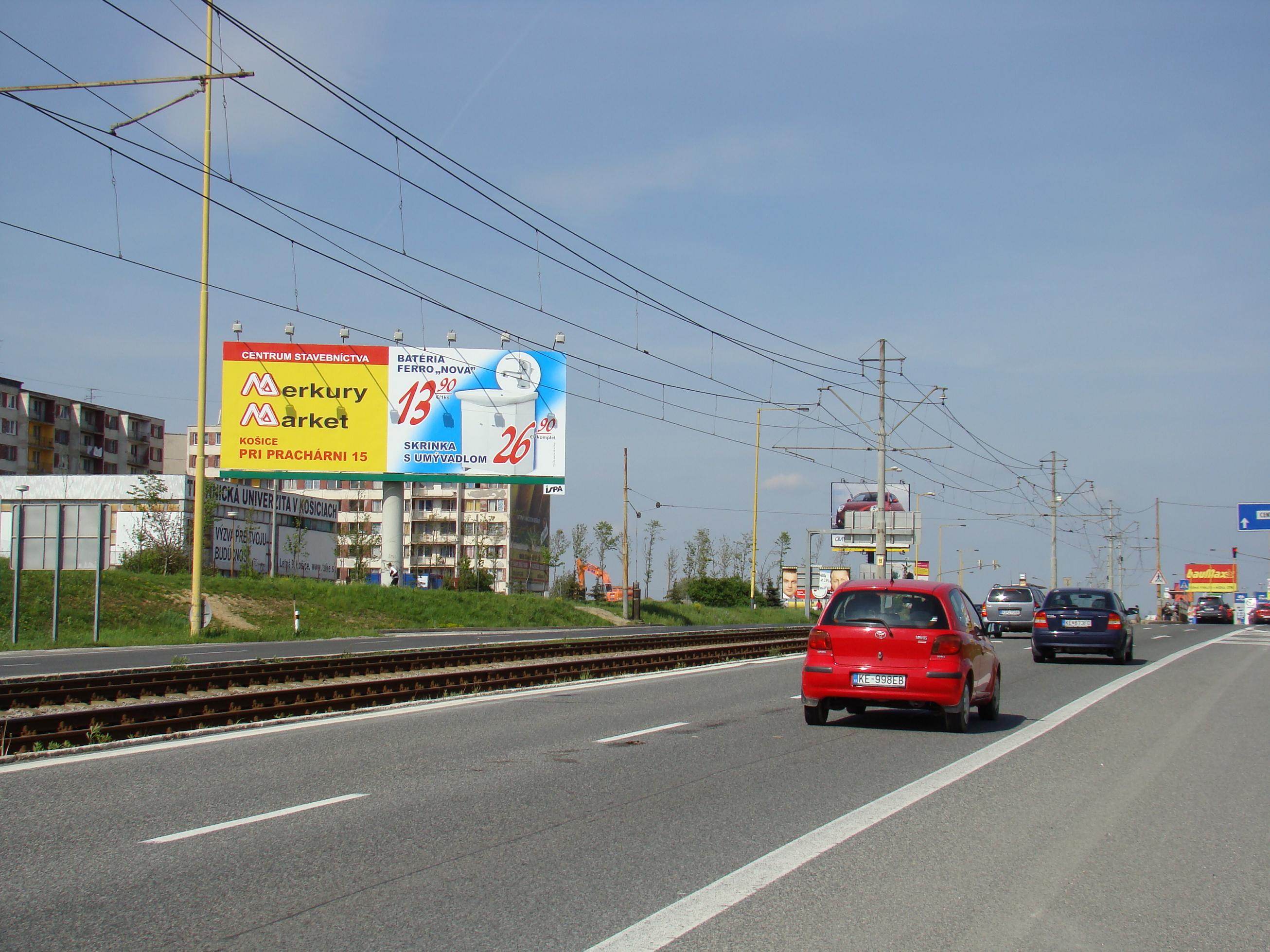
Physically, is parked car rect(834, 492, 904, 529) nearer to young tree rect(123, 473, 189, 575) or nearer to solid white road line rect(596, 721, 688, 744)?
young tree rect(123, 473, 189, 575)

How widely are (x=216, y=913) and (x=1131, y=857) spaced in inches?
202

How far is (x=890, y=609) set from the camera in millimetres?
13000

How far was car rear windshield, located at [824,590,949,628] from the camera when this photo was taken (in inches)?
504

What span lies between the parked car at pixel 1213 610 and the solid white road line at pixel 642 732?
228ft

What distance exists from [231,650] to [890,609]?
2078 centimetres

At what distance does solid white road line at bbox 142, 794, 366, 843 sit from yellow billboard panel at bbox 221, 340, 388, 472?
145 feet

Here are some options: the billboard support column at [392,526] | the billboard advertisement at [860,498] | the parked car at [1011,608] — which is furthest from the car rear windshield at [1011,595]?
the billboard advertisement at [860,498]

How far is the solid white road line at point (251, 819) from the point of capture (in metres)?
7.20

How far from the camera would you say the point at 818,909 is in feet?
19.1

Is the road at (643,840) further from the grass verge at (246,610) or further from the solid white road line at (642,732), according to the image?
the grass verge at (246,610)

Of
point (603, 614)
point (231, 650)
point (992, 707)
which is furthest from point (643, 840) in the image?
point (603, 614)

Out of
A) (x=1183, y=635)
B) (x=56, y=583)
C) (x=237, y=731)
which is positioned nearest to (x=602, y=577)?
(x=1183, y=635)

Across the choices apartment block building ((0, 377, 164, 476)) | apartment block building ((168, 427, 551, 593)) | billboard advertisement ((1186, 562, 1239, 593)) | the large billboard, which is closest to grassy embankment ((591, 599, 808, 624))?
the large billboard

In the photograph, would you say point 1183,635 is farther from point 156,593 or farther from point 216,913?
point 216,913
